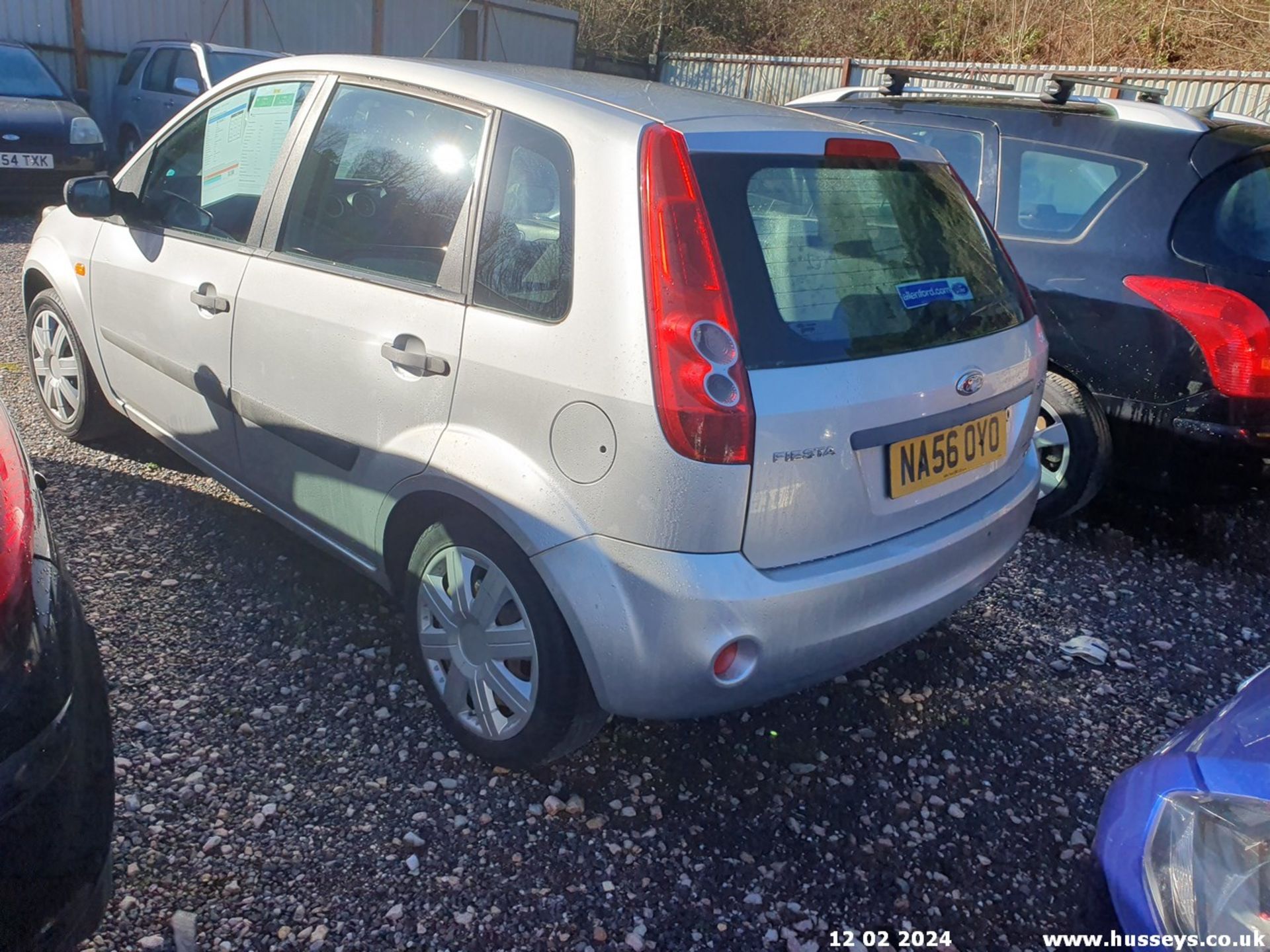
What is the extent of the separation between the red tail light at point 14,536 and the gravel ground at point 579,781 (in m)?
0.80

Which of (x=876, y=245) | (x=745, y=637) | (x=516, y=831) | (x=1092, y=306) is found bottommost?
(x=516, y=831)

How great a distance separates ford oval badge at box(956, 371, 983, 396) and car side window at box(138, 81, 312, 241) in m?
2.10

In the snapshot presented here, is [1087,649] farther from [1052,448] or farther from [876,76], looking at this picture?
[876,76]

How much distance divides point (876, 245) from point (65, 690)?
200 cm

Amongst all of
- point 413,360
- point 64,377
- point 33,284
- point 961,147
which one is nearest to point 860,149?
point 413,360

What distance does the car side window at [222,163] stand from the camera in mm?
3150

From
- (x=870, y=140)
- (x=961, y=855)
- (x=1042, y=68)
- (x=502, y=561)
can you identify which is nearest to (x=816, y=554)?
(x=502, y=561)

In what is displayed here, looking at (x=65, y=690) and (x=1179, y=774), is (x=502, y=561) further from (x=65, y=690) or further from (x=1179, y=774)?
(x=1179, y=774)

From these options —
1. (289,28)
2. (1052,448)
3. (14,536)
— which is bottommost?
(1052,448)

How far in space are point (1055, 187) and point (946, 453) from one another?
2.30m

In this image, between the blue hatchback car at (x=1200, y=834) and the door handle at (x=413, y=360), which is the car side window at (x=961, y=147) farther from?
the blue hatchback car at (x=1200, y=834)

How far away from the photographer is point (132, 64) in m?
12.5

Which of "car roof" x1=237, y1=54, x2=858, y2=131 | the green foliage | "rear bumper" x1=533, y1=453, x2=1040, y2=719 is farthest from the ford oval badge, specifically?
the green foliage

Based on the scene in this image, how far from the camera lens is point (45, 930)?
1.67 metres
